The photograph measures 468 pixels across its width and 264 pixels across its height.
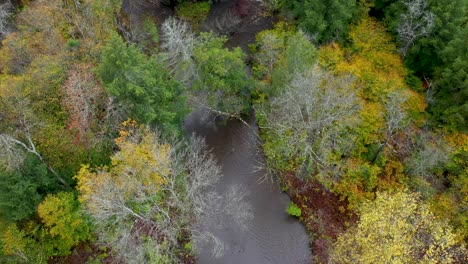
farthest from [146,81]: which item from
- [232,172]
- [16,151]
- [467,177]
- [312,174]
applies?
[467,177]

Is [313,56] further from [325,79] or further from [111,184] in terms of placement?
[111,184]

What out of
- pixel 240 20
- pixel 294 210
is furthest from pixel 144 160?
pixel 240 20

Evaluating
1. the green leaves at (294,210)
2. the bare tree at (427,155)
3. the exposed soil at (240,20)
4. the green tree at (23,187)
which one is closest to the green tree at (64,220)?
the green tree at (23,187)

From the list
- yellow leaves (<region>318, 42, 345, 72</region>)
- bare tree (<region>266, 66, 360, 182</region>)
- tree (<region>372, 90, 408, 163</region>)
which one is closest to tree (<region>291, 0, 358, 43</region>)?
yellow leaves (<region>318, 42, 345, 72</region>)

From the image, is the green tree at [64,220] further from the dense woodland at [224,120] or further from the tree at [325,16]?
the tree at [325,16]

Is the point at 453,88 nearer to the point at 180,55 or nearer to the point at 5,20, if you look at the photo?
the point at 180,55

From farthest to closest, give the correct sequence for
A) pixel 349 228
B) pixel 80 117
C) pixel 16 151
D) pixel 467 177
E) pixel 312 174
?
pixel 312 174 → pixel 349 228 → pixel 467 177 → pixel 80 117 → pixel 16 151

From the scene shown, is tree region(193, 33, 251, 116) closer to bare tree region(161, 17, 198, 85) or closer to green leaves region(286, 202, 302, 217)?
bare tree region(161, 17, 198, 85)
